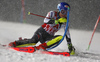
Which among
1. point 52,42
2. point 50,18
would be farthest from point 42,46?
point 50,18

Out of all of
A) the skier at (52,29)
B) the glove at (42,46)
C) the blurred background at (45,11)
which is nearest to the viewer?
the glove at (42,46)

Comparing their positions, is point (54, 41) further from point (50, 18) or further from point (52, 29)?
point (50, 18)

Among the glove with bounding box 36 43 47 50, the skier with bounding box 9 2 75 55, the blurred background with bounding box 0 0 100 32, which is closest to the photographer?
the glove with bounding box 36 43 47 50

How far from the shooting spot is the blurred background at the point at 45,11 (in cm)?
937

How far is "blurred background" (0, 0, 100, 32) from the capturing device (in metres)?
9.37

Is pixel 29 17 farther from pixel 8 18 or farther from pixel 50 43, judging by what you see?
pixel 50 43

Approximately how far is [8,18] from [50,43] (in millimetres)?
6529

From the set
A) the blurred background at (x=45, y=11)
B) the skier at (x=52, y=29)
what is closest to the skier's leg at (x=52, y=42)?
the skier at (x=52, y=29)

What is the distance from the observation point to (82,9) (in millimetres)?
9391

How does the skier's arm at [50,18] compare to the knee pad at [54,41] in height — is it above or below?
above

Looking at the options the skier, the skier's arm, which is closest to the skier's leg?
the skier

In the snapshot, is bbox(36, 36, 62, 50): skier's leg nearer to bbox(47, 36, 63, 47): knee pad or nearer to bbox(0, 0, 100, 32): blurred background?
bbox(47, 36, 63, 47): knee pad

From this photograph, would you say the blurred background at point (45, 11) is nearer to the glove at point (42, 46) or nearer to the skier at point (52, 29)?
the skier at point (52, 29)

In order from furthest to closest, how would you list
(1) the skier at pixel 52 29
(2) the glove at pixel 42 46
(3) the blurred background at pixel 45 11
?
(3) the blurred background at pixel 45 11 < (1) the skier at pixel 52 29 < (2) the glove at pixel 42 46
